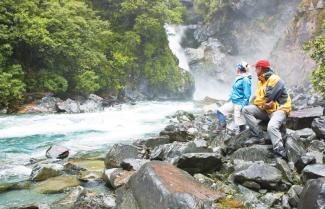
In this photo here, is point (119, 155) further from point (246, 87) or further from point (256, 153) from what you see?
point (246, 87)

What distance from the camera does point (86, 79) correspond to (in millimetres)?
27000

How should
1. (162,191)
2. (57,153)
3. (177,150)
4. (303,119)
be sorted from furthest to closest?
(57,153) < (303,119) < (177,150) < (162,191)

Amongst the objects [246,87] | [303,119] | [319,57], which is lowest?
[303,119]

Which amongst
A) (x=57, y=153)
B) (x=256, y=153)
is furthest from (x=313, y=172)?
(x=57, y=153)

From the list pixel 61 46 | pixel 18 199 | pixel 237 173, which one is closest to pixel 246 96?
pixel 237 173

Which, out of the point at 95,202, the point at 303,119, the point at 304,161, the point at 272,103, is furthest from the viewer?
the point at 303,119

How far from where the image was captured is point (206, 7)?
159 feet

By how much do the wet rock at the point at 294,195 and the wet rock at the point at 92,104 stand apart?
18.8m

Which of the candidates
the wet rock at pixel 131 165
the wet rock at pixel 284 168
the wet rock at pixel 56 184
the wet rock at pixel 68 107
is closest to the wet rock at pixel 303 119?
the wet rock at pixel 284 168

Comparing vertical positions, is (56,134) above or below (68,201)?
below

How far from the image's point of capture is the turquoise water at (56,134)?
9605mm

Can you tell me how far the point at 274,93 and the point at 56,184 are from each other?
489cm

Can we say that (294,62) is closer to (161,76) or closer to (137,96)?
(161,76)

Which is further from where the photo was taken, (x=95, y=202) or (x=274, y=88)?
(x=274, y=88)
